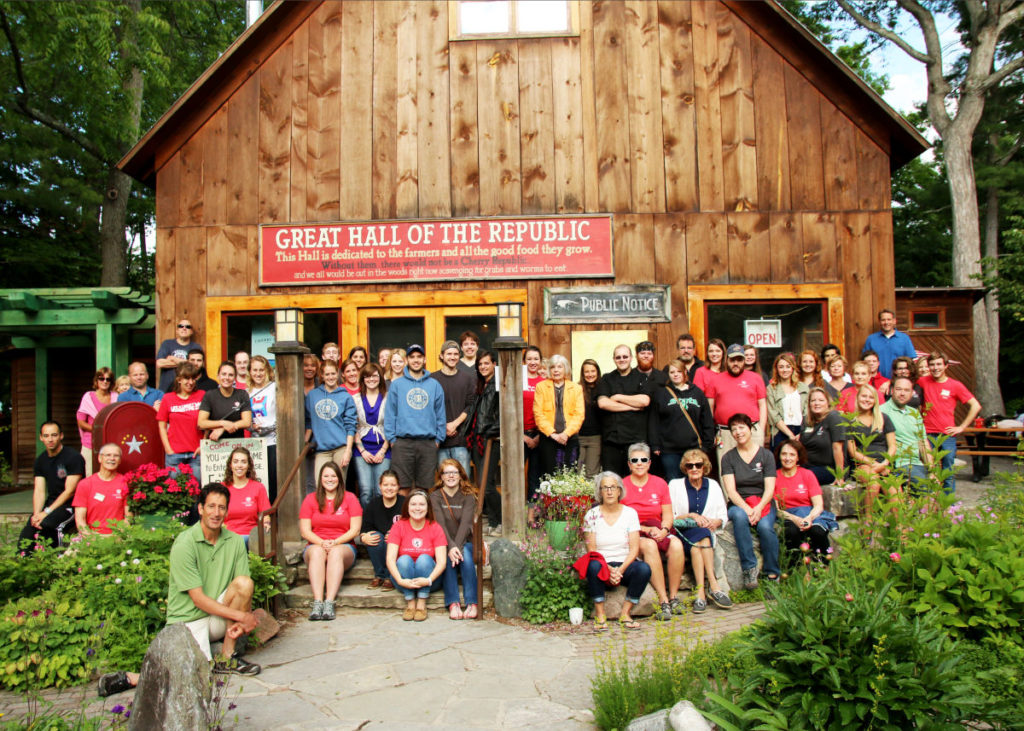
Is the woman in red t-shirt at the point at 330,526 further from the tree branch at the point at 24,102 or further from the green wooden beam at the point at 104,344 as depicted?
the tree branch at the point at 24,102

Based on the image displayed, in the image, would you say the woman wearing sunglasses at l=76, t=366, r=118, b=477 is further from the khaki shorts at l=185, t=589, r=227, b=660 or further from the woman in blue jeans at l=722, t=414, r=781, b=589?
the woman in blue jeans at l=722, t=414, r=781, b=589

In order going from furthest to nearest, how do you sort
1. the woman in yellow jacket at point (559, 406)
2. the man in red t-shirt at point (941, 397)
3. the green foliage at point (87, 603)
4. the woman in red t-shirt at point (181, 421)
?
the man in red t-shirt at point (941, 397) < the woman in red t-shirt at point (181, 421) < the woman in yellow jacket at point (559, 406) < the green foliage at point (87, 603)

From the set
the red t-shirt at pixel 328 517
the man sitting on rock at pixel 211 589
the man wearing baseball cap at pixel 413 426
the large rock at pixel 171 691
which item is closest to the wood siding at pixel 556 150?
the man wearing baseball cap at pixel 413 426

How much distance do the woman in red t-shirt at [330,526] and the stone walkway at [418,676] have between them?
41cm

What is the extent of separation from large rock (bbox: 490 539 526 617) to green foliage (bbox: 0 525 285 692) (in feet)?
5.78

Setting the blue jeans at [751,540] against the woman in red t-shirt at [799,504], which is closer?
the blue jeans at [751,540]

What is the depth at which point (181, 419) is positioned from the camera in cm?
801

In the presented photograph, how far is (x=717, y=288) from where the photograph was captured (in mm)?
9688

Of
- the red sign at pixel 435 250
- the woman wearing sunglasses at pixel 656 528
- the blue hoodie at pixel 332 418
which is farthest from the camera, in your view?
the red sign at pixel 435 250

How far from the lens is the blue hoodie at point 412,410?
735 centimetres

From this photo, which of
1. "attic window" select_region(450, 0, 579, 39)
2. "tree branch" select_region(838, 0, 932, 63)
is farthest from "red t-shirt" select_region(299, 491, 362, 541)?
"tree branch" select_region(838, 0, 932, 63)

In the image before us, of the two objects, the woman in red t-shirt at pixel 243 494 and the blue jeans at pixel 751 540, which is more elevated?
the woman in red t-shirt at pixel 243 494

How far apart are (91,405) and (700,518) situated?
6.53 meters

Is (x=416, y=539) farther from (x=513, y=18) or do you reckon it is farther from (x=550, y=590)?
(x=513, y=18)
